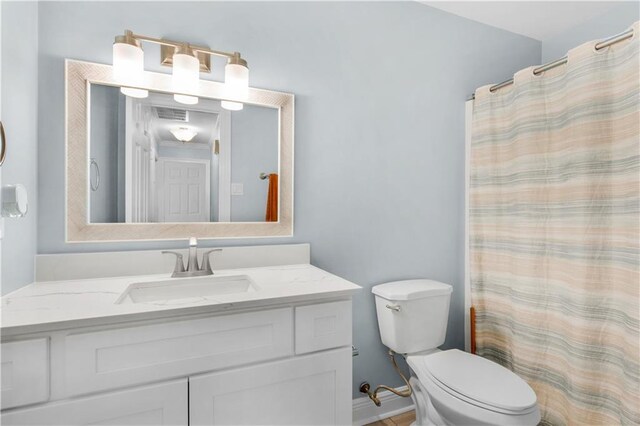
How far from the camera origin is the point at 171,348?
3.16 ft

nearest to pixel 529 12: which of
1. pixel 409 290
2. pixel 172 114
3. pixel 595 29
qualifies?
pixel 595 29

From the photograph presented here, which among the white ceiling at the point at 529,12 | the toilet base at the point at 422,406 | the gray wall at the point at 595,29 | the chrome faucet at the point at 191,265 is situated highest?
the white ceiling at the point at 529,12

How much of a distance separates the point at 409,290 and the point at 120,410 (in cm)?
128

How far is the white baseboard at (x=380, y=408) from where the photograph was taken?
1787 millimetres

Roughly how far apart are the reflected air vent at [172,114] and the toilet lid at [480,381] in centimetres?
157

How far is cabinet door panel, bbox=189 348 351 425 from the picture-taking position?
100 cm

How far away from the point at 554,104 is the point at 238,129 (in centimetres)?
151

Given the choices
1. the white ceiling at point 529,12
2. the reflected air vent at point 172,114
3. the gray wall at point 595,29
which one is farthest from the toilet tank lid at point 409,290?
the gray wall at point 595,29

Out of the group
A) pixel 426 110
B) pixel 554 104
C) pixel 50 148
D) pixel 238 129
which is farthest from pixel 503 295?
pixel 50 148

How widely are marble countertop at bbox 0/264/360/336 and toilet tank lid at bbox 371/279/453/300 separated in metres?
0.48

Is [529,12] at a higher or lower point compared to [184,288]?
higher

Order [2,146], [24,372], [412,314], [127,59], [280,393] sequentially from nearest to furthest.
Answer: [24,372] < [2,146] < [280,393] < [127,59] < [412,314]

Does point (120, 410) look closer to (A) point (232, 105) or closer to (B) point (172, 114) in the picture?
(B) point (172, 114)

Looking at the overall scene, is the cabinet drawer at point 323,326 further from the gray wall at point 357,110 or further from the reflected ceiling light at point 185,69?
the reflected ceiling light at point 185,69
